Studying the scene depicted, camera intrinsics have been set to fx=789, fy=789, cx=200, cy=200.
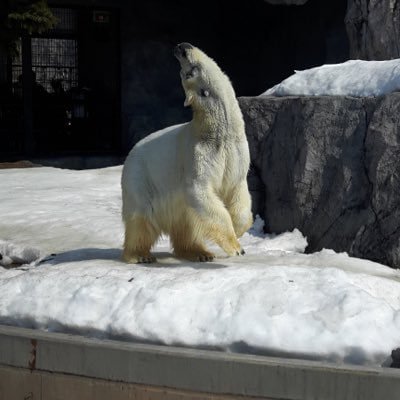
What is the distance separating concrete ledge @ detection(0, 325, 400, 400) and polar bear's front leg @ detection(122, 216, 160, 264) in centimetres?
99

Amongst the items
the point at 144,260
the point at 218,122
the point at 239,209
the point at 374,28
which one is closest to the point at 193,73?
the point at 218,122

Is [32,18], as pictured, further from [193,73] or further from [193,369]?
[193,369]

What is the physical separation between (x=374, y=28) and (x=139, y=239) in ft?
13.5

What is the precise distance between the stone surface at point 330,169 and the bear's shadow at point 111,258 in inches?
66.5

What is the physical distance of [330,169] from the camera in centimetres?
634

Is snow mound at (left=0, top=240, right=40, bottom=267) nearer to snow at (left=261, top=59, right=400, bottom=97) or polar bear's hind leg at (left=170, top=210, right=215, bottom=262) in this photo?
polar bear's hind leg at (left=170, top=210, right=215, bottom=262)

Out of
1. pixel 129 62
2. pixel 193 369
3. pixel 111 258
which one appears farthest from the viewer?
pixel 129 62

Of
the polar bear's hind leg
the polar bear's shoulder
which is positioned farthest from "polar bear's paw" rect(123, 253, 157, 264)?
the polar bear's shoulder

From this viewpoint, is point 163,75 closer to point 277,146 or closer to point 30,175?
point 30,175

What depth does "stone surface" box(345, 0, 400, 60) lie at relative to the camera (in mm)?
7570

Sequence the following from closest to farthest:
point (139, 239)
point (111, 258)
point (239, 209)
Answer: point (239, 209)
point (139, 239)
point (111, 258)

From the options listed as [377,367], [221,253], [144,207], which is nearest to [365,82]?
[221,253]

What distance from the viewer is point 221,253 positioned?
5.29 meters

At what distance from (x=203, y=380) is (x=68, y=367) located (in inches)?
27.4
